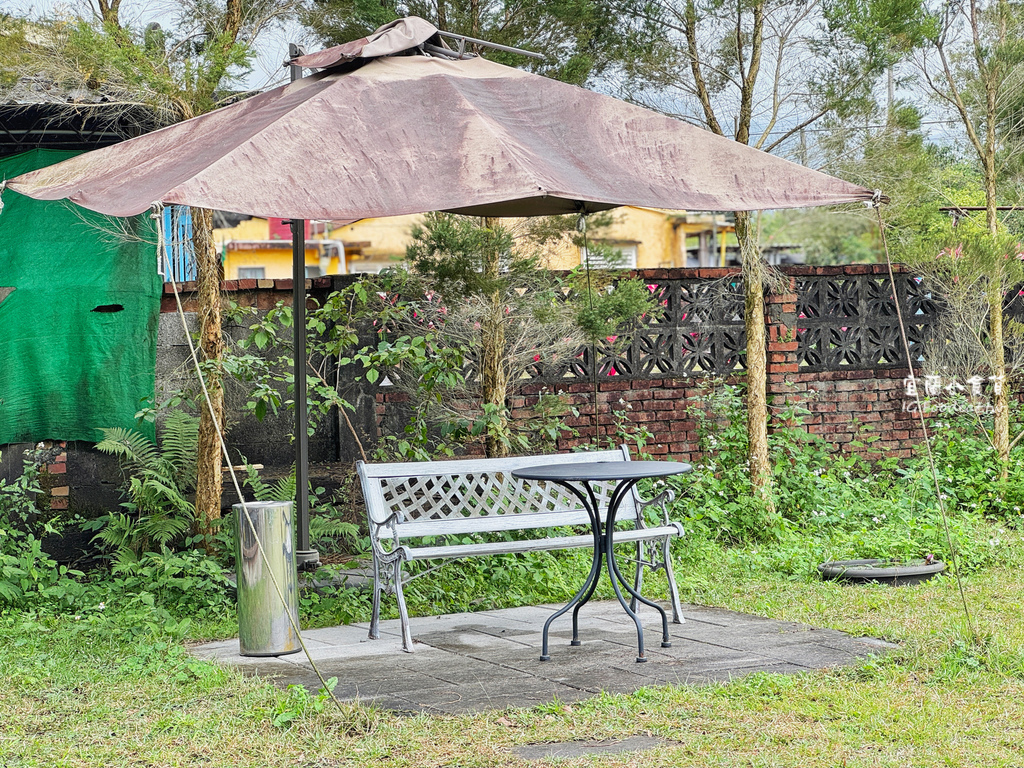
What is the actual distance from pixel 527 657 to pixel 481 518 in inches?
37.0

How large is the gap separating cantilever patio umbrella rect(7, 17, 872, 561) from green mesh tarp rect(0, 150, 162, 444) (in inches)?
73.7

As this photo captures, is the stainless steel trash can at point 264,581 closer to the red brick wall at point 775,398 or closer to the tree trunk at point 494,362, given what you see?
the tree trunk at point 494,362

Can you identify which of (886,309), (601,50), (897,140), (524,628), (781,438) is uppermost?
(601,50)

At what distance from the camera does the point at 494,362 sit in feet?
24.3

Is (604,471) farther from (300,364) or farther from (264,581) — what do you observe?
(300,364)

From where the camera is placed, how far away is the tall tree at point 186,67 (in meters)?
6.09

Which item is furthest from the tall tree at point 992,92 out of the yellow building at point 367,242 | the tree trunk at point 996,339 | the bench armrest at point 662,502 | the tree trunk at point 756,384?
the yellow building at point 367,242

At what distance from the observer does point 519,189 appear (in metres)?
4.09

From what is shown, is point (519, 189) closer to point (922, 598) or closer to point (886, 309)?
point (922, 598)

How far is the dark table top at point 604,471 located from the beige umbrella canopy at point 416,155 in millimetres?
1198

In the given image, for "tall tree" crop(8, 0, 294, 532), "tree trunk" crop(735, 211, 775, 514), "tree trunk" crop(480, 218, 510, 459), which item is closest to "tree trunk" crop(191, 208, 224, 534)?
"tall tree" crop(8, 0, 294, 532)

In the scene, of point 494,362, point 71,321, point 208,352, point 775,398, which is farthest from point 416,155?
point 775,398

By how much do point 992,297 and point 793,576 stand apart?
3.45m

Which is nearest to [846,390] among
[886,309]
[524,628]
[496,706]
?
[886,309]
